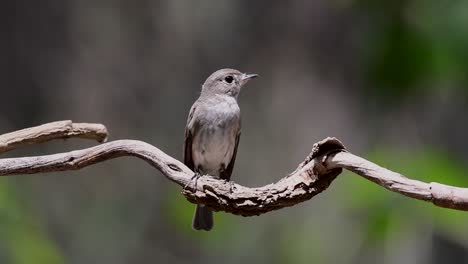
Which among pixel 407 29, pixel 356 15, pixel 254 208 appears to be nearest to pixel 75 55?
pixel 356 15

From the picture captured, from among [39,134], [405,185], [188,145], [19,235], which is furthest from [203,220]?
[405,185]

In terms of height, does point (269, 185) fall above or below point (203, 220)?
above

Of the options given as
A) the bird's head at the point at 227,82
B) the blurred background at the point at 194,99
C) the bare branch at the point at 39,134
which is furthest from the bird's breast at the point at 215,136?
the bare branch at the point at 39,134

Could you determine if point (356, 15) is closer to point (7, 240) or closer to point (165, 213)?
point (165, 213)

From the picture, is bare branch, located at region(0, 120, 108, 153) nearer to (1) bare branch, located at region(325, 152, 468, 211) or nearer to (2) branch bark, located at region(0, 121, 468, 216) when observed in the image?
(2) branch bark, located at region(0, 121, 468, 216)

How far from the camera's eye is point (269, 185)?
3.08 meters

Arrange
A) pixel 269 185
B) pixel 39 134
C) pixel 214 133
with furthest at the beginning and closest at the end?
pixel 214 133, pixel 39 134, pixel 269 185

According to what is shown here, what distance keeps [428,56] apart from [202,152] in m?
1.50

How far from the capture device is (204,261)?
769 cm

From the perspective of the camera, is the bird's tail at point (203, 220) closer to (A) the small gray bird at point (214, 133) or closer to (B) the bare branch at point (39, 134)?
(A) the small gray bird at point (214, 133)

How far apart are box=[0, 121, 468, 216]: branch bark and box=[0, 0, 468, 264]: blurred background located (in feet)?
9.30

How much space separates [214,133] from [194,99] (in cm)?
231

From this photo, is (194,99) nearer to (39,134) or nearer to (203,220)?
(203,220)

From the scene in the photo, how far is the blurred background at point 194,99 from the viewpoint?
6648 millimetres
